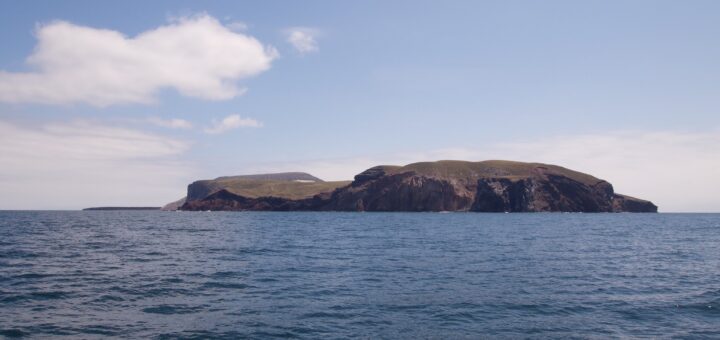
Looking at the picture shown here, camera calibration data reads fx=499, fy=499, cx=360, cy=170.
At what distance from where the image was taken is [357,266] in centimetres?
4188

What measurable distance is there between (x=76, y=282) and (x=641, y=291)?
119ft

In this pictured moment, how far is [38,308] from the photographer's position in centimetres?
2503

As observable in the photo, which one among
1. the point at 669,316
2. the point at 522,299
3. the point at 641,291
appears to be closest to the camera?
the point at 669,316

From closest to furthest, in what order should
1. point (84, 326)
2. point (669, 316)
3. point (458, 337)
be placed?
point (458, 337), point (84, 326), point (669, 316)

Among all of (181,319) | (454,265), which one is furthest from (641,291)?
(181,319)

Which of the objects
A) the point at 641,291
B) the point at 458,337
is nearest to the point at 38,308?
the point at 458,337

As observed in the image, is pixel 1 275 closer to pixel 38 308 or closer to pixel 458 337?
pixel 38 308

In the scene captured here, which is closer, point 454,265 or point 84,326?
point 84,326

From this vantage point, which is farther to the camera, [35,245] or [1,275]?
[35,245]

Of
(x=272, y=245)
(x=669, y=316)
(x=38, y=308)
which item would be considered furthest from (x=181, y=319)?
(x=272, y=245)

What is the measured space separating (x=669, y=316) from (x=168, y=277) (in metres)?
30.5

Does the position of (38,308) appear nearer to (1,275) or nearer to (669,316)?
(1,275)

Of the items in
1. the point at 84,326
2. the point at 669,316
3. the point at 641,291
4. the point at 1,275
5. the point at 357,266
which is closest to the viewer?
the point at 84,326

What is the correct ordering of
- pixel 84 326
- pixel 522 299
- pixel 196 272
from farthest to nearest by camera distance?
pixel 196 272, pixel 522 299, pixel 84 326
